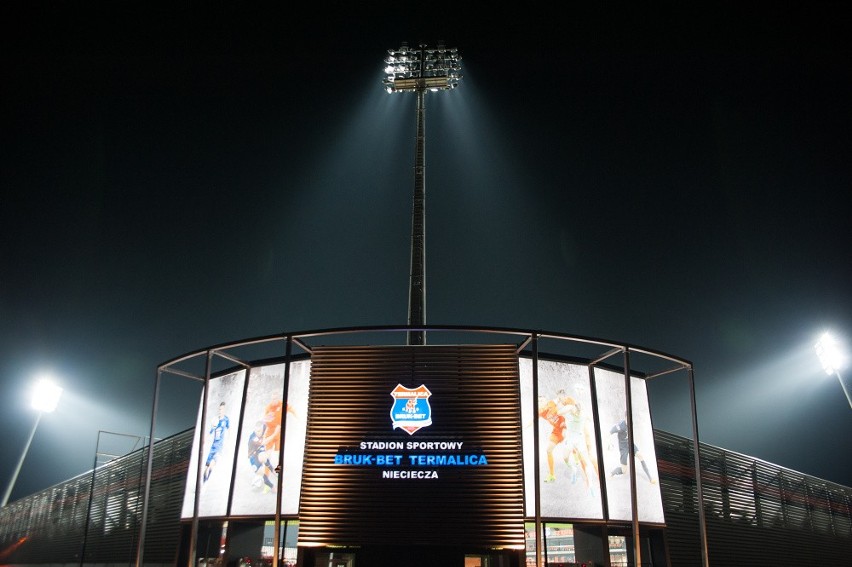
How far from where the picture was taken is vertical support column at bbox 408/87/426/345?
19734 mm

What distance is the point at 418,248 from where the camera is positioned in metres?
21.3

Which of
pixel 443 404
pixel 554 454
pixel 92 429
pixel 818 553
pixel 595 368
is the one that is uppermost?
pixel 92 429

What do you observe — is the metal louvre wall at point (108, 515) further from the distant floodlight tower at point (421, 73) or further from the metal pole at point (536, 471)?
the distant floodlight tower at point (421, 73)

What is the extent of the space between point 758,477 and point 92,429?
208 feet

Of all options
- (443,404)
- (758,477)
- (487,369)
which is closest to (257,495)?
(443,404)

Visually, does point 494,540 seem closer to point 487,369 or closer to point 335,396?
point 487,369

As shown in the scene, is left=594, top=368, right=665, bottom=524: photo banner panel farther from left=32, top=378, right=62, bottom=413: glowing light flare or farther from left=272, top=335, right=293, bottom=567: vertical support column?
left=32, top=378, right=62, bottom=413: glowing light flare

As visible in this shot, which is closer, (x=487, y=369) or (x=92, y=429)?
(x=487, y=369)

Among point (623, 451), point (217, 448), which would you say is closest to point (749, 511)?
point (623, 451)

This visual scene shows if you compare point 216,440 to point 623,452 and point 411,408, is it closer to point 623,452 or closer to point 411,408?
point 411,408

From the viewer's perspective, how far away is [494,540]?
13.7 metres

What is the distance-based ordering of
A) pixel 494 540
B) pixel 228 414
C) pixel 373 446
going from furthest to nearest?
pixel 228 414, pixel 373 446, pixel 494 540

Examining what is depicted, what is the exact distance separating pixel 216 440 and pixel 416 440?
5.66 metres

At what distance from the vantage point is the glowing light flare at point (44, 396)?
39.6 m
